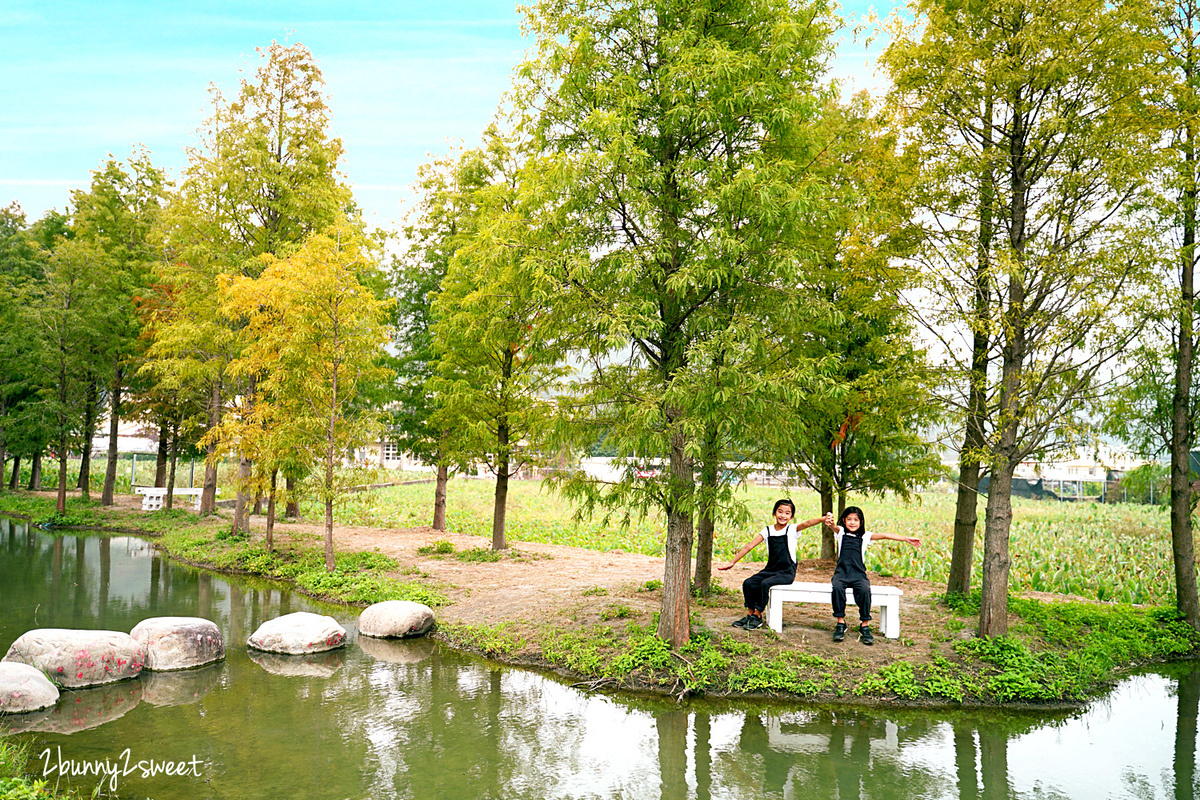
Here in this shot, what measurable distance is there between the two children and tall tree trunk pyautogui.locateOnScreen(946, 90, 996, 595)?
5.49 feet

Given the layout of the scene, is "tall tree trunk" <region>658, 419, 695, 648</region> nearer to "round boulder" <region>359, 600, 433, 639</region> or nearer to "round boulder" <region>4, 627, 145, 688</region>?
"round boulder" <region>359, 600, 433, 639</region>

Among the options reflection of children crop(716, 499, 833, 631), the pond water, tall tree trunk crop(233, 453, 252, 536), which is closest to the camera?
the pond water

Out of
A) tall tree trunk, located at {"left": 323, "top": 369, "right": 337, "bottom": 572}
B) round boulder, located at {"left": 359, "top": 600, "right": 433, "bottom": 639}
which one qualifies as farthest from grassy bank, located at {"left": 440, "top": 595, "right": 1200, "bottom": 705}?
tall tree trunk, located at {"left": 323, "top": 369, "right": 337, "bottom": 572}

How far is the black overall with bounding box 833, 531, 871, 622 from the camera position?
8977 mm

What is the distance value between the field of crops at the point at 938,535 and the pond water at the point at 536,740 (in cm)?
261

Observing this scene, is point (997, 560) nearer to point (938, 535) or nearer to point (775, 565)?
point (775, 565)

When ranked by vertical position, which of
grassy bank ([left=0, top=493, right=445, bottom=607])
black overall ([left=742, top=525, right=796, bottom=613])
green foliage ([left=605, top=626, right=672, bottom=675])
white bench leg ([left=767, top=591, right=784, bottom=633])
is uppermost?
black overall ([left=742, top=525, right=796, bottom=613])

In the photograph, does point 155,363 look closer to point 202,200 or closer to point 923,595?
point 202,200

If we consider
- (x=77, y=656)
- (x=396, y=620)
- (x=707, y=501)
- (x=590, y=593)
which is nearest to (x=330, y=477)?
(x=396, y=620)

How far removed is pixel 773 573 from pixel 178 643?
738cm

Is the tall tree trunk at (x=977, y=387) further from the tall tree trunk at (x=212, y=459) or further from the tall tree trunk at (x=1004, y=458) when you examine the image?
the tall tree trunk at (x=212, y=459)

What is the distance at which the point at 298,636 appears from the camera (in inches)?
382

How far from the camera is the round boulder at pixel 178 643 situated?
28.6 feet

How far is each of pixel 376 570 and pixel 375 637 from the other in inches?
159
